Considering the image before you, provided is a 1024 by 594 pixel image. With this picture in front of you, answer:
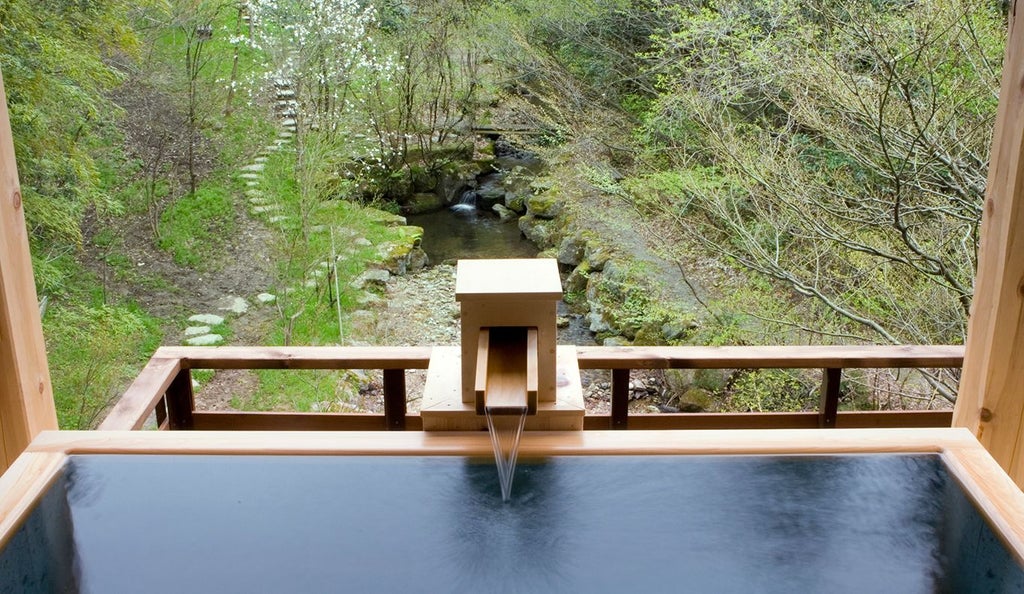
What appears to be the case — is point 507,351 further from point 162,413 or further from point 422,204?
point 422,204

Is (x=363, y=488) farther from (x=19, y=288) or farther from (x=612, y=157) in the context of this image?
(x=612, y=157)

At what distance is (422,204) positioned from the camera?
762 cm

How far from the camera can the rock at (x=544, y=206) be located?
687cm

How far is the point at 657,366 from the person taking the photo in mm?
1807

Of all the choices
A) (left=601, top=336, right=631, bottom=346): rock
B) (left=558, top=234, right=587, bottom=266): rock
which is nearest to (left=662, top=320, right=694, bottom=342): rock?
(left=601, top=336, right=631, bottom=346): rock

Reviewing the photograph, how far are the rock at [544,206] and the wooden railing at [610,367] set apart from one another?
197 inches

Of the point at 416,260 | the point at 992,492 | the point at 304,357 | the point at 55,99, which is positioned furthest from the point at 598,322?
the point at 992,492

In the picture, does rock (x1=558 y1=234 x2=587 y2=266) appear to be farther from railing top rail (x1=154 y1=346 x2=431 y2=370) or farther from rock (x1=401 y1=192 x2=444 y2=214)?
railing top rail (x1=154 y1=346 x2=431 y2=370)

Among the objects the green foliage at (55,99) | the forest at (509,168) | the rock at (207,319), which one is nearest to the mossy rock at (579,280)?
the forest at (509,168)

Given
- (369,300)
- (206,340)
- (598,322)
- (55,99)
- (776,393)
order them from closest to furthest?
(776,393) < (55,99) < (206,340) < (598,322) < (369,300)

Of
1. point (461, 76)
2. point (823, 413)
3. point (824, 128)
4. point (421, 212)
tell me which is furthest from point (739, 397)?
point (461, 76)

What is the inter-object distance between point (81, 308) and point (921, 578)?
15.4 ft

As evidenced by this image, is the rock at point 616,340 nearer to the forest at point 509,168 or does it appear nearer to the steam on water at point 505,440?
the forest at point 509,168

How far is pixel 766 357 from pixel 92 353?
3519 millimetres
